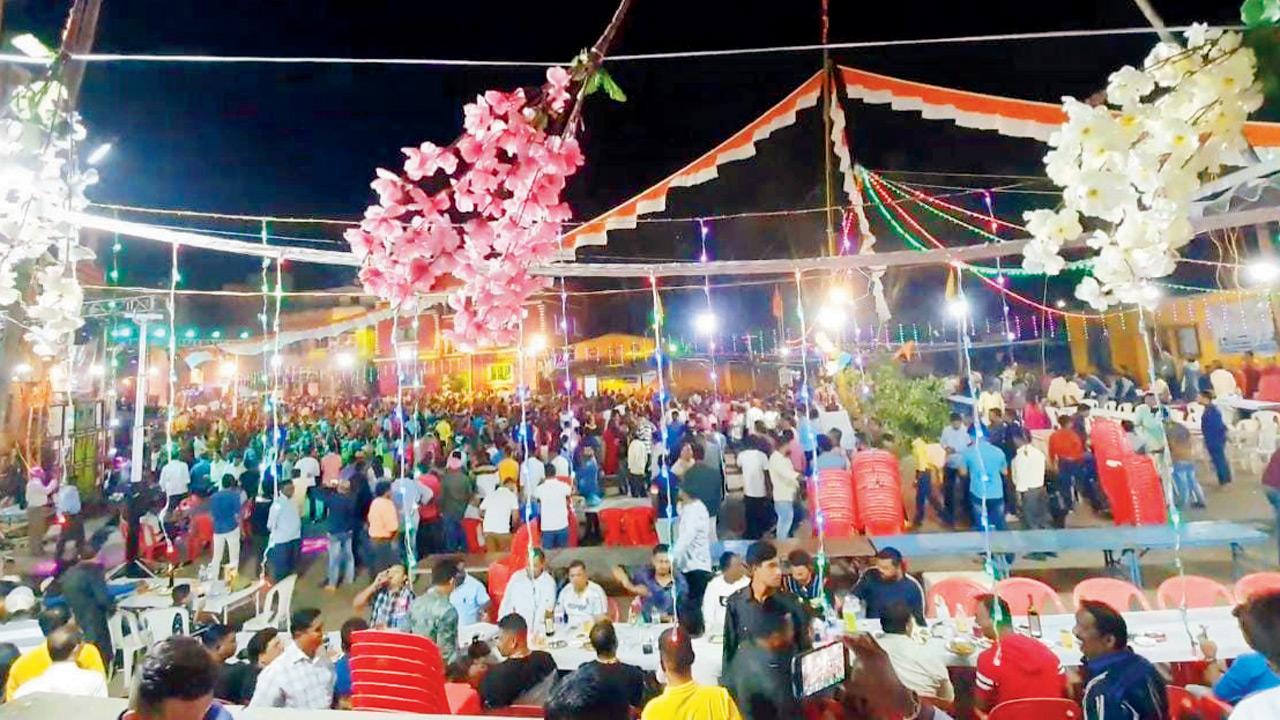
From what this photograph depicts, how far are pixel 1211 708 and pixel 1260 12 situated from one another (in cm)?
348

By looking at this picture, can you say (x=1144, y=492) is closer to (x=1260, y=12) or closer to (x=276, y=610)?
(x=1260, y=12)

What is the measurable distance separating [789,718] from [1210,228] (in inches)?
111

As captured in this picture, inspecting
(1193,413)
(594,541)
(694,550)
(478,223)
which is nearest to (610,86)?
(478,223)

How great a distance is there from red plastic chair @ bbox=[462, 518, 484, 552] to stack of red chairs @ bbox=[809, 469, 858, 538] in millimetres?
4790

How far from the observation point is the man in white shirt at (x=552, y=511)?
8188mm

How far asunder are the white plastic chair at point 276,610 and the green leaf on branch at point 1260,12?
7933mm

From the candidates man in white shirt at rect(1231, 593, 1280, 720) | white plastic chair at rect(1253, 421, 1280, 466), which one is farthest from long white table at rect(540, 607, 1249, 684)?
white plastic chair at rect(1253, 421, 1280, 466)

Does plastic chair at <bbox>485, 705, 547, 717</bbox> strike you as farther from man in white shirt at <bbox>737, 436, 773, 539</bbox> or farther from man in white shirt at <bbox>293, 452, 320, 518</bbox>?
man in white shirt at <bbox>293, 452, 320, 518</bbox>

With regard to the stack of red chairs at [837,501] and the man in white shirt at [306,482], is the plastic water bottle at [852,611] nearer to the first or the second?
the stack of red chairs at [837,501]

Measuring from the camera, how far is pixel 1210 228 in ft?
7.14

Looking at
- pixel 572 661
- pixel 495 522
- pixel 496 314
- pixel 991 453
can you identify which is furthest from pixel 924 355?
pixel 496 314

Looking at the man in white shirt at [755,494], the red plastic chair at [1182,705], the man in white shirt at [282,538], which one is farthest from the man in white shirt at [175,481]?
the red plastic chair at [1182,705]

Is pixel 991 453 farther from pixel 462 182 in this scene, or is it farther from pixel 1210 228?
pixel 462 182

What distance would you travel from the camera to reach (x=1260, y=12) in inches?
59.2
